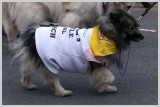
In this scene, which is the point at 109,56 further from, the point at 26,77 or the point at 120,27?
the point at 26,77

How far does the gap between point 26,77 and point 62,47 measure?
79cm

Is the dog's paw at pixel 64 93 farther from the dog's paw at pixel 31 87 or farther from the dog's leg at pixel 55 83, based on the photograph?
the dog's paw at pixel 31 87

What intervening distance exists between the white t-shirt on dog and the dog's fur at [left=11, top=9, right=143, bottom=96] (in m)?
0.10

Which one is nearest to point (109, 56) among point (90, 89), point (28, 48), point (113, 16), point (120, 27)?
point (120, 27)

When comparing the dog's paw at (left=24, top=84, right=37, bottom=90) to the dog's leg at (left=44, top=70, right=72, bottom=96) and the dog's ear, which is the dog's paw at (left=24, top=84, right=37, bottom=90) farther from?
the dog's ear

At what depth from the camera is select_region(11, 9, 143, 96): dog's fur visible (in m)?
4.09

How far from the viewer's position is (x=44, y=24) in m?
4.80

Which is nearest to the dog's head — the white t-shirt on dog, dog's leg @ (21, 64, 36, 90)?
the white t-shirt on dog

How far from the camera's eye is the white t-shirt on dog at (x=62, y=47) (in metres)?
4.14

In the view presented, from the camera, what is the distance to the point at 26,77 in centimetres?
459

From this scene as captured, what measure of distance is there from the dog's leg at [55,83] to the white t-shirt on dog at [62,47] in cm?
7

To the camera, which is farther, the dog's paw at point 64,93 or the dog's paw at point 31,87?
the dog's paw at point 31,87

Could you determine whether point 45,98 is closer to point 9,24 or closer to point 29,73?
point 29,73

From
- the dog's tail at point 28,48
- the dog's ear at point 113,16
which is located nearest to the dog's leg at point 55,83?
the dog's tail at point 28,48
